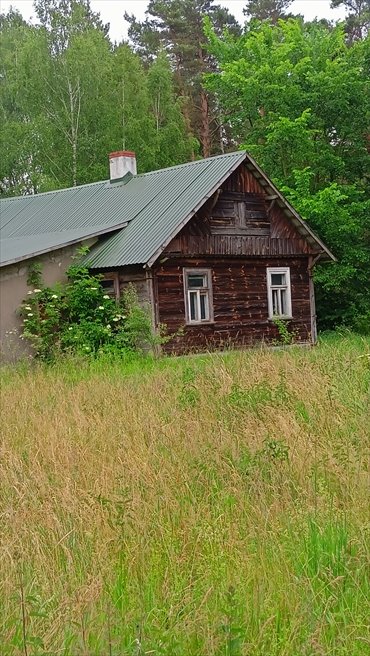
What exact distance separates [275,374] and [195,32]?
36.6 metres

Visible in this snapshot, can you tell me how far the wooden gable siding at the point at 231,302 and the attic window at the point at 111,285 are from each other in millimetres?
1050

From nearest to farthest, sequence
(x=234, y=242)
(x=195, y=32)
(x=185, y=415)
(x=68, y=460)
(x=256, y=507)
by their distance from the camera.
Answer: (x=256, y=507)
(x=68, y=460)
(x=185, y=415)
(x=234, y=242)
(x=195, y=32)

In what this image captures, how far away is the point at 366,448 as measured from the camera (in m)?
5.54

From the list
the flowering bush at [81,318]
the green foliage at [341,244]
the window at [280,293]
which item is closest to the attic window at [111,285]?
the flowering bush at [81,318]

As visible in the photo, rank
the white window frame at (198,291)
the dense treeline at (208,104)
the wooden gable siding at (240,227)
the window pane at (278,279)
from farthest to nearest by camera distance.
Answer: the dense treeline at (208,104) < the window pane at (278,279) < the wooden gable siding at (240,227) < the white window frame at (198,291)

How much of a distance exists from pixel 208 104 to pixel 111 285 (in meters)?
24.6

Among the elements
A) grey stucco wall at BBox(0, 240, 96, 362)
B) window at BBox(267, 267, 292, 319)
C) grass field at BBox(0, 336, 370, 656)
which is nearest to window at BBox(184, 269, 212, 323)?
window at BBox(267, 267, 292, 319)

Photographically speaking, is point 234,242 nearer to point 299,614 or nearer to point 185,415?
point 185,415

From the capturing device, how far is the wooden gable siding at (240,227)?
64.1ft

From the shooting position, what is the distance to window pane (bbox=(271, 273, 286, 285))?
21.6 metres

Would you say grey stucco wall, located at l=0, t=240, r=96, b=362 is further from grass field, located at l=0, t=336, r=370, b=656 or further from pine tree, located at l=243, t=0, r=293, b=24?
pine tree, located at l=243, t=0, r=293, b=24

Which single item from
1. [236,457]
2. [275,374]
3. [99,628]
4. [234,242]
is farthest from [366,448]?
[234,242]

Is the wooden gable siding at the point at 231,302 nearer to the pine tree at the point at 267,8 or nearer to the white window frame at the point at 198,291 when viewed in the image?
the white window frame at the point at 198,291

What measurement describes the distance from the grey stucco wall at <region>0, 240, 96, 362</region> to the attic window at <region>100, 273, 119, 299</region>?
1357 millimetres
